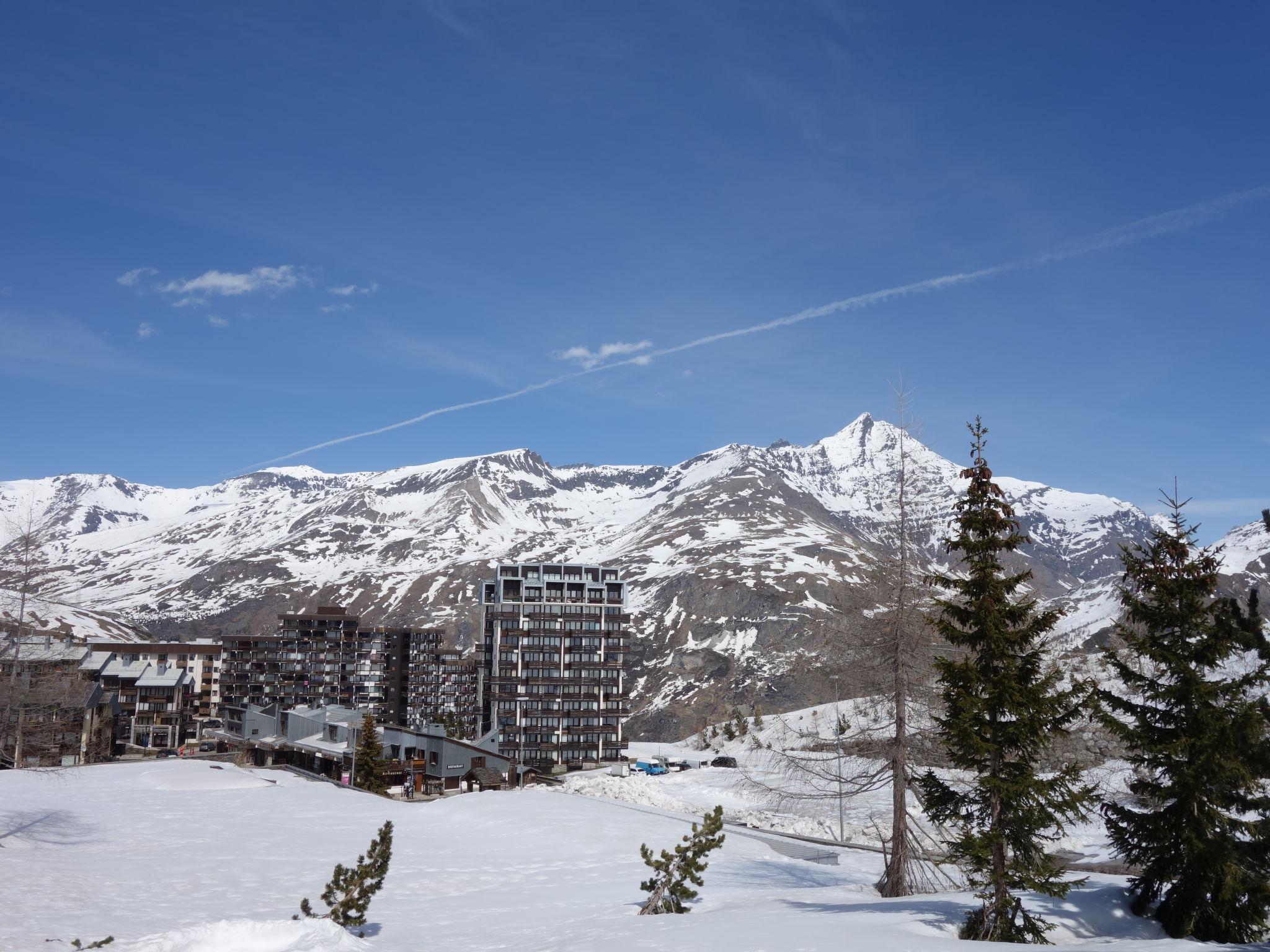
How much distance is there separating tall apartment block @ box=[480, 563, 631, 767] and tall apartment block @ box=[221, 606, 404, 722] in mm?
63549

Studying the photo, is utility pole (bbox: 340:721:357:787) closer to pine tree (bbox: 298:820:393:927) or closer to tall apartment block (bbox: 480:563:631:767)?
tall apartment block (bbox: 480:563:631:767)

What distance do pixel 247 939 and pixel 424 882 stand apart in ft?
49.7

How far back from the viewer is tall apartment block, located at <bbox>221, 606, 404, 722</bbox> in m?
172

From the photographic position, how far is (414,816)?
4978 cm

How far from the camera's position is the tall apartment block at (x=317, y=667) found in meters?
172

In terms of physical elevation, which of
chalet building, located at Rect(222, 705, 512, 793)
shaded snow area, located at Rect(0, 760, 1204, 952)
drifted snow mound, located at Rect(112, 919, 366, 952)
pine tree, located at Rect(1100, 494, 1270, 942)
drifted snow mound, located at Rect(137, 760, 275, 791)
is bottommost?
chalet building, located at Rect(222, 705, 512, 793)

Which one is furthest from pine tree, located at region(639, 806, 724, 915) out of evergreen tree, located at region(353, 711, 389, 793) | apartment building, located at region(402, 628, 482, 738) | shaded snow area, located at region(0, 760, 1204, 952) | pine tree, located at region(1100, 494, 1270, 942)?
apartment building, located at region(402, 628, 482, 738)

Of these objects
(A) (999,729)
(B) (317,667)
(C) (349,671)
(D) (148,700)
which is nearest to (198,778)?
(A) (999,729)

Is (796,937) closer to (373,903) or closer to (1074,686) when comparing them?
(1074,686)

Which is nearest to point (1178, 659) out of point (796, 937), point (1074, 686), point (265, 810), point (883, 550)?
point (1074, 686)

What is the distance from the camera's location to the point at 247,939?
66.1ft

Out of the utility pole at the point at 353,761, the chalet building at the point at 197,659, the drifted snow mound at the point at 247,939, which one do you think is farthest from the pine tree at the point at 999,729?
the chalet building at the point at 197,659

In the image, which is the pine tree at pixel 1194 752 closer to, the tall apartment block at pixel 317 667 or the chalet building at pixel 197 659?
the tall apartment block at pixel 317 667

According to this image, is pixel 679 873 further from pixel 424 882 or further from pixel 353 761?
pixel 353 761
